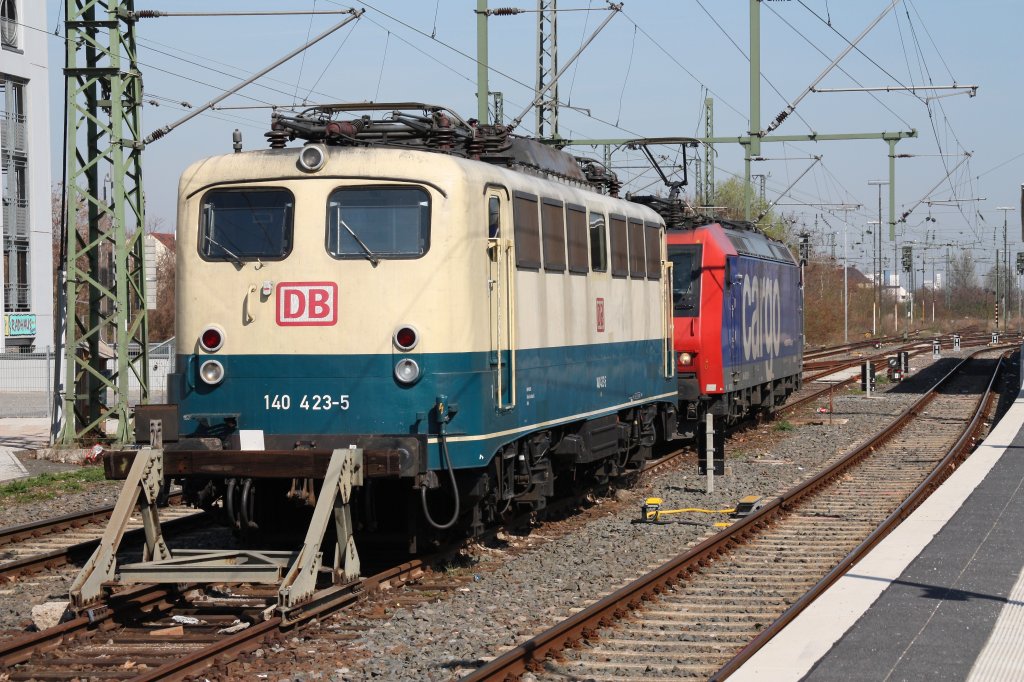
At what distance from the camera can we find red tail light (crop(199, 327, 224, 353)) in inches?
414

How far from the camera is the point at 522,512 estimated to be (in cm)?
1394

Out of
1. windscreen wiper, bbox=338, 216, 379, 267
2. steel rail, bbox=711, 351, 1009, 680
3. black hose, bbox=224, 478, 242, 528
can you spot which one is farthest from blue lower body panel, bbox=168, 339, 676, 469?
steel rail, bbox=711, 351, 1009, 680

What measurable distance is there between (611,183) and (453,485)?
20.0ft

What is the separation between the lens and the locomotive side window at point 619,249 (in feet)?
46.3

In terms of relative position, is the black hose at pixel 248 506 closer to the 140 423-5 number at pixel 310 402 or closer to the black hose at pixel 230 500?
the black hose at pixel 230 500

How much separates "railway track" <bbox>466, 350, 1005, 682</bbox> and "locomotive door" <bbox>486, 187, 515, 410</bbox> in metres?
1.92

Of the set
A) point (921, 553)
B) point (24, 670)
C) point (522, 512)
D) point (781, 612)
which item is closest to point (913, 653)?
point (781, 612)

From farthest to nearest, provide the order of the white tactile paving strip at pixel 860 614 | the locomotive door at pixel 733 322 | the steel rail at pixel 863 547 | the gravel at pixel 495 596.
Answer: the locomotive door at pixel 733 322 < the gravel at pixel 495 596 < the steel rail at pixel 863 547 < the white tactile paving strip at pixel 860 614

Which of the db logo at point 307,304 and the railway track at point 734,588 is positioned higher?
the db logo at point 307,304

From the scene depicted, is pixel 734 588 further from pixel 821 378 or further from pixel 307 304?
pixel 821 378

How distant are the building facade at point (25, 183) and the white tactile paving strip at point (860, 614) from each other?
40644 mm

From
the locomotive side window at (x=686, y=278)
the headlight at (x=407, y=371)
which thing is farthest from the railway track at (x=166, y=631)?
the locomotive side window at (x=686, y=278)

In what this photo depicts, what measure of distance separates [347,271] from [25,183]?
42.1 metres

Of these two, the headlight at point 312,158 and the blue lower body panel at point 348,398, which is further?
the headlight at point 312,158
